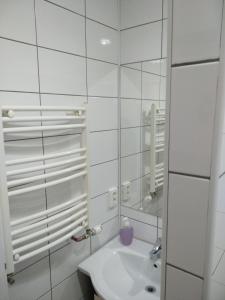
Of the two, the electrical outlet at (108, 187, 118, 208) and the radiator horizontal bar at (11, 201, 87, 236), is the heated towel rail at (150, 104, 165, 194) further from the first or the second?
the radiator horizontal bar at (11, 201, 87, 236)

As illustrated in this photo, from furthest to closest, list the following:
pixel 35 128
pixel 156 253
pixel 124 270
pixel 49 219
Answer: pixel 124 270 → pixel 156 253 → pixel 49 219 → pixel 35 128

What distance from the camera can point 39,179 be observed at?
3.31ft

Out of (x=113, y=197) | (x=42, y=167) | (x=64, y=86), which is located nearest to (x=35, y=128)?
(x=42, y=167)

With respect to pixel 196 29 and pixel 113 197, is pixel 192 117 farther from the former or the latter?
pixel 113 197

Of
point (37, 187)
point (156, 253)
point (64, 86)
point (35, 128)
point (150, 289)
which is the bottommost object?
point (150, 289)

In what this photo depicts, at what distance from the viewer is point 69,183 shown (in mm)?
1259

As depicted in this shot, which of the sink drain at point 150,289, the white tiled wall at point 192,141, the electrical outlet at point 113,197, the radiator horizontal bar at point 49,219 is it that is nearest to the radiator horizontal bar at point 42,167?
the radiator horizontal bar at point 49,219

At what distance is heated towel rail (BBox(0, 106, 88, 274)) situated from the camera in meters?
0.90

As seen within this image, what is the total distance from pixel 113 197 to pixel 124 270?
469 mm

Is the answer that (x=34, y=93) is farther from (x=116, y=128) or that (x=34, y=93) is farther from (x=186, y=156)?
(x=186, y=156)

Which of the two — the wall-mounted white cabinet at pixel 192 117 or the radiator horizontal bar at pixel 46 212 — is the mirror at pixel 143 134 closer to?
the radiator horizontal bar at pixel 46 212

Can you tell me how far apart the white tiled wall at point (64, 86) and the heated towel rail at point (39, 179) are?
0.21 ft

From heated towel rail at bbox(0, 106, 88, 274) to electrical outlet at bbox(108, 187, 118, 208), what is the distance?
13.2 inches

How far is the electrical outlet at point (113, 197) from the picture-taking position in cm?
159
